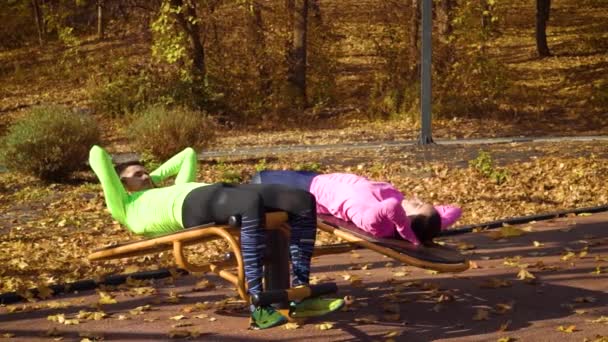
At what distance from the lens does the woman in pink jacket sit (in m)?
5.55

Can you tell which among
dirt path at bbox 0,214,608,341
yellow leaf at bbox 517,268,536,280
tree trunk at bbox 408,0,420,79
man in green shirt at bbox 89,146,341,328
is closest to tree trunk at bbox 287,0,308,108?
tree trunk at bbox 408,0,420,79

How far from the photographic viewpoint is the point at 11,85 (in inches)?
1112

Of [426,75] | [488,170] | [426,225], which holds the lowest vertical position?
[488,170]

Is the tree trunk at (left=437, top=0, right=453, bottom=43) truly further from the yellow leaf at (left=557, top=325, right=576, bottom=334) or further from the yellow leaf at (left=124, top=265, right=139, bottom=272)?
the yellow leaf at (left=557, top=325, right=576, bottom=334)

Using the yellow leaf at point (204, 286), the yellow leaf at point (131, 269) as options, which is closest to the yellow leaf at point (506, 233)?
the yellow leaf at point (204, 286)

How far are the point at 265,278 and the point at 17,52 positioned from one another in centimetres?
2854

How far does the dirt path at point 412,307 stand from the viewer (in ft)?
17.2

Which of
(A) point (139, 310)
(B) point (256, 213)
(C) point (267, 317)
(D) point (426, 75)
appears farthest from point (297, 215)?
(D) point (426, 75)

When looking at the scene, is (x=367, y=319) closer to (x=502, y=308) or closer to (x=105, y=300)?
(x=502, y=308)

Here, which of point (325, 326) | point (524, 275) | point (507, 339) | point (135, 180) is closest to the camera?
point (507, 339)

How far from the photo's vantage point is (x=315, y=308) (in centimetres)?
523

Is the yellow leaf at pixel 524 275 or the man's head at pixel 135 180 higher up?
the man's head at pixel 135 180

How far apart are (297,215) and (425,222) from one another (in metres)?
0.78

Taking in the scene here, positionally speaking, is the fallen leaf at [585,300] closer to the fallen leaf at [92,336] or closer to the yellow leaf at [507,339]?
the yellow leaf at [507,339]
